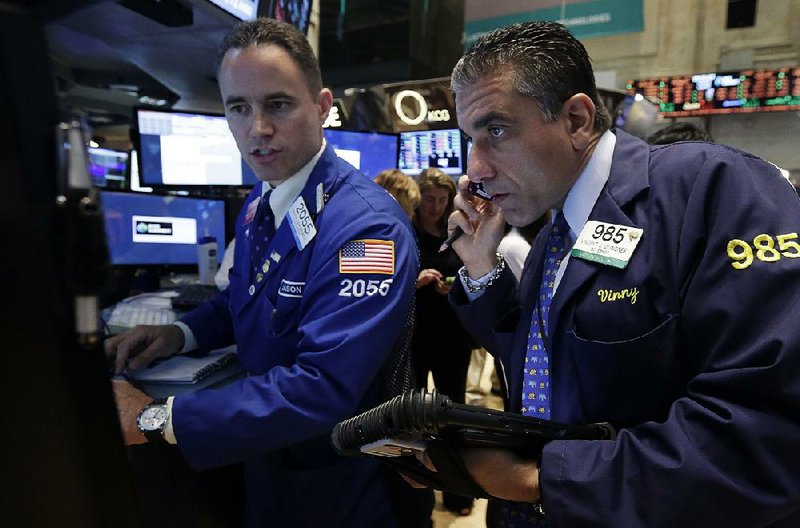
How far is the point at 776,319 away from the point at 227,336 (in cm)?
134

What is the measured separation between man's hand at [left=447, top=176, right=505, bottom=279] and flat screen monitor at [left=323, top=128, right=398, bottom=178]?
255 centimetres

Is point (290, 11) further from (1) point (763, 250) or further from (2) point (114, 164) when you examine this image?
(1) point (763, 250)

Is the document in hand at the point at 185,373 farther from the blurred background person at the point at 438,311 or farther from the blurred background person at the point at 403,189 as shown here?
the blurred background person at the point at 403,189

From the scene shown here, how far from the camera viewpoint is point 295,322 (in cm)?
115

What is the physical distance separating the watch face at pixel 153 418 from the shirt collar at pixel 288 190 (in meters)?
0.50

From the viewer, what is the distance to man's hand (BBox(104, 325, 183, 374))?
4.37 ft

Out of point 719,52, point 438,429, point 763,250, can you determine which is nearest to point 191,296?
point 438,429

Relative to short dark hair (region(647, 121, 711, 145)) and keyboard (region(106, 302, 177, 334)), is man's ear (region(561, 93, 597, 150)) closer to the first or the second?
keyboard (region(106, 302, 177, 334))

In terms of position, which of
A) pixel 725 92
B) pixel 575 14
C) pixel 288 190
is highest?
pixel 575 14

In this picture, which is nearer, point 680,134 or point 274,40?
point 274,40

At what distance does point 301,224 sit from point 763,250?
850mm

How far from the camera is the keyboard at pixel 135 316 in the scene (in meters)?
1.68

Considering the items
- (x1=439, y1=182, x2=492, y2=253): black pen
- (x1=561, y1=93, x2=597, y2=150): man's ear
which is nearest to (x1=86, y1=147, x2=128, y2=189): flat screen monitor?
(x1=439, y1=182, x2=492, y2=253): black pen

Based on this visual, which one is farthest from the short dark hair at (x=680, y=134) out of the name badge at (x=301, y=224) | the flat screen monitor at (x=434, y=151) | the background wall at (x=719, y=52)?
the background wall at (x=719, y=52)
